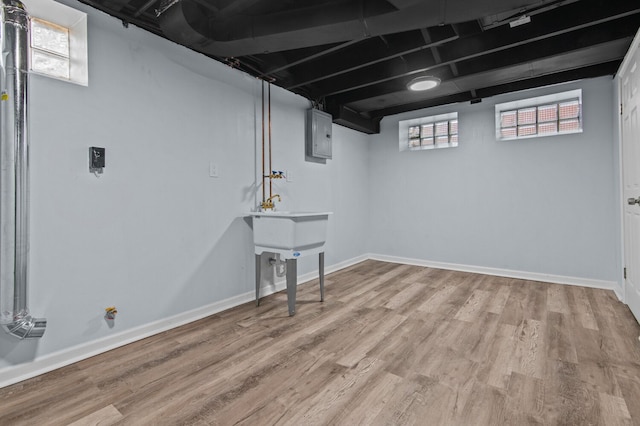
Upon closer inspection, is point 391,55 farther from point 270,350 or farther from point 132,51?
point 270,350

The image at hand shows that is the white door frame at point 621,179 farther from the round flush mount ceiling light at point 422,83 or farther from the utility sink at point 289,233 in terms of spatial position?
the utility sink at point 289,233

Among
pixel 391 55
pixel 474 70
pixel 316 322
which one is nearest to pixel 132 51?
pixel 391 55

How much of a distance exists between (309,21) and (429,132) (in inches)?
118

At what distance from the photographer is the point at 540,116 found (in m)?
3.64

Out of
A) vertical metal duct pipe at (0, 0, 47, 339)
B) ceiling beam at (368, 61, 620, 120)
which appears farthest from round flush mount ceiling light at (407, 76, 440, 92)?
vertical metal duct pipe at (0, 0, 47, 339)

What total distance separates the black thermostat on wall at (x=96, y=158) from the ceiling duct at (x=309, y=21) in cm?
91

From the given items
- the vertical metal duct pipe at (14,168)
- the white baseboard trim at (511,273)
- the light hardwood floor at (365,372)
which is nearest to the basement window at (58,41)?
the vertical metal duct pipe at (14,168)

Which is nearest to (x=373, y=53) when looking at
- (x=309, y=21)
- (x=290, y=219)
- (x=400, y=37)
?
(x=400, y=37)

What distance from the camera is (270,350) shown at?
1.95m

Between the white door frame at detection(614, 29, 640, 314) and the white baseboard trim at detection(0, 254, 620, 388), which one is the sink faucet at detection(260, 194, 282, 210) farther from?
the white door frame at detection(614, 29, 640, 314)

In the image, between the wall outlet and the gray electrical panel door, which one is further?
the gray electrical panel door

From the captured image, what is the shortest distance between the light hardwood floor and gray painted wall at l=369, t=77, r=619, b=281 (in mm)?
933

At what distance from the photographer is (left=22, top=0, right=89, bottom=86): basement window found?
5.74ft

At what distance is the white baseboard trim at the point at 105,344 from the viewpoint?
162 centimetres
